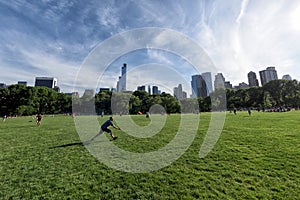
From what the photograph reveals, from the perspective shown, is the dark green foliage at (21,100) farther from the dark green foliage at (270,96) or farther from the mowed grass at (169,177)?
the dark green foliage at (270,96)

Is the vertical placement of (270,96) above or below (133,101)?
above

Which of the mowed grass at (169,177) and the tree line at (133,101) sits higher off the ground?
the tree line at (133,101)

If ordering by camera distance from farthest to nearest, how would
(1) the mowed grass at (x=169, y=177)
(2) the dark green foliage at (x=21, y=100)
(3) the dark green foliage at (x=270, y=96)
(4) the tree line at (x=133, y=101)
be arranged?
(3) the dark green foliage at (x=270, y=96)
(4) the tree line at (x=133, y=101)
(2) the dark green foliage at (x=21, y=100)
(1) the mowed grass at (x=169, y=177)

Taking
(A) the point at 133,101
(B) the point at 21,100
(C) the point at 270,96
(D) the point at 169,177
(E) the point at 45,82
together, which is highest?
(E) the point at 45,82

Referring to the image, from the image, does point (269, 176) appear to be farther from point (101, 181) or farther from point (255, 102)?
point (255, 102)

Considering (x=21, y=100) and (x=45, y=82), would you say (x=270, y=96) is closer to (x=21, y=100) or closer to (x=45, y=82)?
(x=21, y=100)

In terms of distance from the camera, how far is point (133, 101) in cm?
8744

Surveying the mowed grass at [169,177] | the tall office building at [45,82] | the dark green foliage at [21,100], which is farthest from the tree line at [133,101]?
the tall office building at [45,82]

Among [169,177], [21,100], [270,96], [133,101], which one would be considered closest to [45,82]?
[21,100]

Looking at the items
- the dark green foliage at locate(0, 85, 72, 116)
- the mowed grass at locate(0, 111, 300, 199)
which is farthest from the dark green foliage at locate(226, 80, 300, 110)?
the dark green foliage at locate(0, 85, 72, 116)

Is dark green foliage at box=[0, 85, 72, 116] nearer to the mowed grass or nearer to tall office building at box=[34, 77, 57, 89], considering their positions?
the mowed grass

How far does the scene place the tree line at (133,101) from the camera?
245 feet

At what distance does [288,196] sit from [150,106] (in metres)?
78.5

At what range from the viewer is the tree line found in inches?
2936
